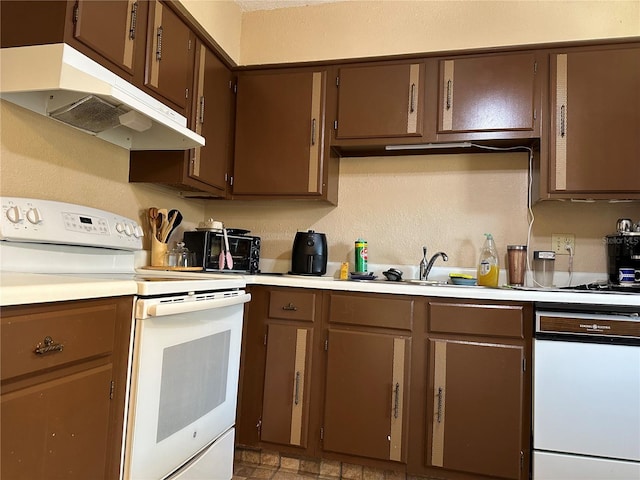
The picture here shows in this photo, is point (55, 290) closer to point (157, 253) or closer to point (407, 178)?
point (157, 253)

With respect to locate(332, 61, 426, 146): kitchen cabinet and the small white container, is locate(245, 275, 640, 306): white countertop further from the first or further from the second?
locate(332, 61, 426, 146): kitchen cabinet

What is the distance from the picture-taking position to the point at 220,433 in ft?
5.73

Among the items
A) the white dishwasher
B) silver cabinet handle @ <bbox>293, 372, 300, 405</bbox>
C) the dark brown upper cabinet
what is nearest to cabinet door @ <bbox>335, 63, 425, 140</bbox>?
the dark brown upper cabinet

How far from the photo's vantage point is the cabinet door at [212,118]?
2.15 meters

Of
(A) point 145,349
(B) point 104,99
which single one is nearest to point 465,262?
(A) point 145,349

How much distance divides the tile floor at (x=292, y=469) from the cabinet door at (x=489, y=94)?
5.51 feet

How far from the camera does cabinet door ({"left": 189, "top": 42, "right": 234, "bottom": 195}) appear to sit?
7.07 ft

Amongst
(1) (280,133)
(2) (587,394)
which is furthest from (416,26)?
(2) (587,394)

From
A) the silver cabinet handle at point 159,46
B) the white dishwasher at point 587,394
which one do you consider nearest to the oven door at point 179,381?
the silver cabinet handle at point 159,46

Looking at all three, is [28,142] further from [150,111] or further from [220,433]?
[220,433]

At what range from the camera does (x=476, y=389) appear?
1.77 meters

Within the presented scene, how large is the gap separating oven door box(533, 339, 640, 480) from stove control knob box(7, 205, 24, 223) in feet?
6.41

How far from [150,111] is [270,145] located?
96cm

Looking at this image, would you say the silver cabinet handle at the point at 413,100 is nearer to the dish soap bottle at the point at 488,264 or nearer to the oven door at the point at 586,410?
the dish soap bottle at the point at 488,264
